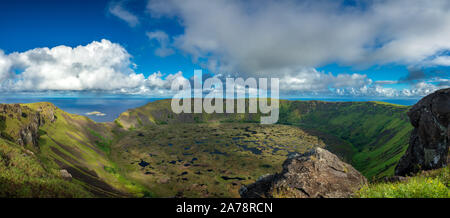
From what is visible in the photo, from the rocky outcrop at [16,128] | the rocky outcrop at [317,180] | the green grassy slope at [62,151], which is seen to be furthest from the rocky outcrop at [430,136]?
the rocky outcrop at [16,128]

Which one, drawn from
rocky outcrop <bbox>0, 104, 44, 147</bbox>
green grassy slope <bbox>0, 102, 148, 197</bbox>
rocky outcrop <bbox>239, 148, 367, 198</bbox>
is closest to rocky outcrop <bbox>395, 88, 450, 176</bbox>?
rocky outcrop <bbox>239, 148, 367, 198</bbox>

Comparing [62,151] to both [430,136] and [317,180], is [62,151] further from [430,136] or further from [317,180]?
[430,136]

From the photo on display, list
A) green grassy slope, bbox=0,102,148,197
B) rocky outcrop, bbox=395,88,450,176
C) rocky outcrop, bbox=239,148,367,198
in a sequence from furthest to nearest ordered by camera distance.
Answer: green grassy slope, bbox=0,102,148,197 → rocky outcrop, bbox=395,88,450,176 → rocky outcrop, bbox=239,148,367,198

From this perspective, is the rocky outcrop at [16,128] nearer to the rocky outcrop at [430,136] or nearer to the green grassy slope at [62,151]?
the green grassy slope at [62,151]

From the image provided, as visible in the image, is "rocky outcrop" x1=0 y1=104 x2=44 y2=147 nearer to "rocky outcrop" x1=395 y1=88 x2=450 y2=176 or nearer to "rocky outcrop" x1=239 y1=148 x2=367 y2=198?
"rocky outcrop" x1=239 y1=148 x2=367 y2=198

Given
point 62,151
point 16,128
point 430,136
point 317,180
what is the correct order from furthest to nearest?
point 62,151 → point 16,128 → point 430,136 → point 317,180

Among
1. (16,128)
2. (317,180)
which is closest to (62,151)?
(16,128)
